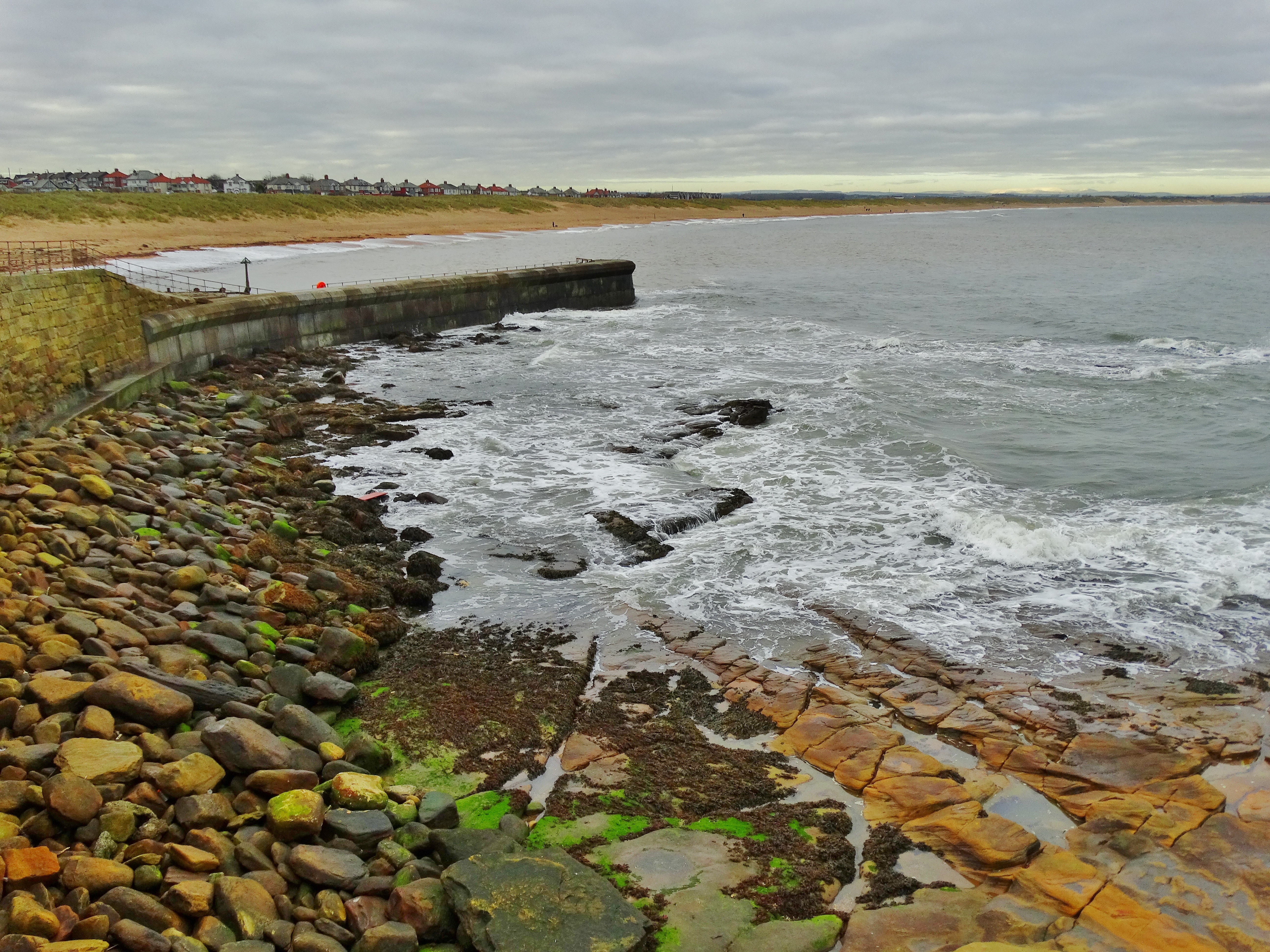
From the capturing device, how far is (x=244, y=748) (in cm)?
572

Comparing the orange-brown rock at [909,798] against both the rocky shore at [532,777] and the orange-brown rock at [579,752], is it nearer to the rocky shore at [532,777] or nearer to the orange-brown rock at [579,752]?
the rocky shore at [532,777]

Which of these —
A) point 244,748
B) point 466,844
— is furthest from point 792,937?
point 244,748

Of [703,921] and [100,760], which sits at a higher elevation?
[100,760]

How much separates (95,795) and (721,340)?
24.3 metres

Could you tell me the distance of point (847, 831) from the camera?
5.93 m

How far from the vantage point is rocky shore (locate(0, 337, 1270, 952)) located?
482 cm

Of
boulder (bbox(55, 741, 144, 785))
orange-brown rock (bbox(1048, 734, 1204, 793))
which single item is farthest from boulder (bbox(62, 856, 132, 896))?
orange-brown rock (bbox(1048, 734, 1204, 793))

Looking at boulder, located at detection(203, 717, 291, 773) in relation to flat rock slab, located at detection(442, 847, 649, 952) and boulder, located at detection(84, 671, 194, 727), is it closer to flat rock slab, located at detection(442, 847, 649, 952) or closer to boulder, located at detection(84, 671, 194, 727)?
boulder, located at detection(84, 671, 194, 727)

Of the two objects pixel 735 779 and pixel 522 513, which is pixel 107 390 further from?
pixel 735 779

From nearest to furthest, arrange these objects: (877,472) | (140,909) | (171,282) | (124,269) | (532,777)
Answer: (140,909) → (532,777) → (877,472) → (171,282) → (124,269)

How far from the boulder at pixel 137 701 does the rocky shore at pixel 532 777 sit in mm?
17

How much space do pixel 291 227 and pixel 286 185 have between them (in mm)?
60040

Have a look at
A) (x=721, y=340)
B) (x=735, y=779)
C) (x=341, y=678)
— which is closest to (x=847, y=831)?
(x=735, y=779)

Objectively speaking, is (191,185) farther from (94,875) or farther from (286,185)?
(94,875)
